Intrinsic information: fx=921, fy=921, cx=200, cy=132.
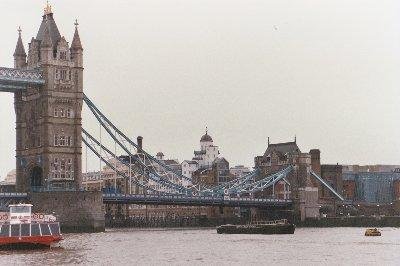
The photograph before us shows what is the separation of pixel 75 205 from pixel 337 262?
57.2m

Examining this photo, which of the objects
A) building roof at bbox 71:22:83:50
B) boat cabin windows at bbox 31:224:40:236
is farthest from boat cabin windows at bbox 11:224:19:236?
building roof at bbox 71:22:83:50

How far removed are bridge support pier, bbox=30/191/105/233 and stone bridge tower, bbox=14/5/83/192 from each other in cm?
764

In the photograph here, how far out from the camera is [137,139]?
188750 mm

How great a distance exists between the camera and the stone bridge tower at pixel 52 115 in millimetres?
123500

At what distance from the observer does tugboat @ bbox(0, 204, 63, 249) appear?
256 ft

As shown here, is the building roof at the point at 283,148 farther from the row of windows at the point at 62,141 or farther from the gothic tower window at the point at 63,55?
the gothic tower window at the point at 63,55

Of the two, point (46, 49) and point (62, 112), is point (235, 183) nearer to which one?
point (62, 112)

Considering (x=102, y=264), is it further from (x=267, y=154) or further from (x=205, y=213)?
(x=205, y=213)

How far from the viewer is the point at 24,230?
78438 millimetres

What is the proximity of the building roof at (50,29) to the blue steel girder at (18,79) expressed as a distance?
17.1 feet

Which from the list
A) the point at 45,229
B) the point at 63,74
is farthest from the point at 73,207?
the point at 45,229

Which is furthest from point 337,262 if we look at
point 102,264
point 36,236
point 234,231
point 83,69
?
point 83,69

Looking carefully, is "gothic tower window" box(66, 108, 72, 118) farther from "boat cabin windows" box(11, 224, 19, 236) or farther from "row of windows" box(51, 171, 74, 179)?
"boat cabin windows" box(11, 224, 19, 236)

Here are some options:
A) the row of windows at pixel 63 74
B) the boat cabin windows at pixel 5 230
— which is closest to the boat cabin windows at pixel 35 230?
the boat cabin windows at pixel 5 230
